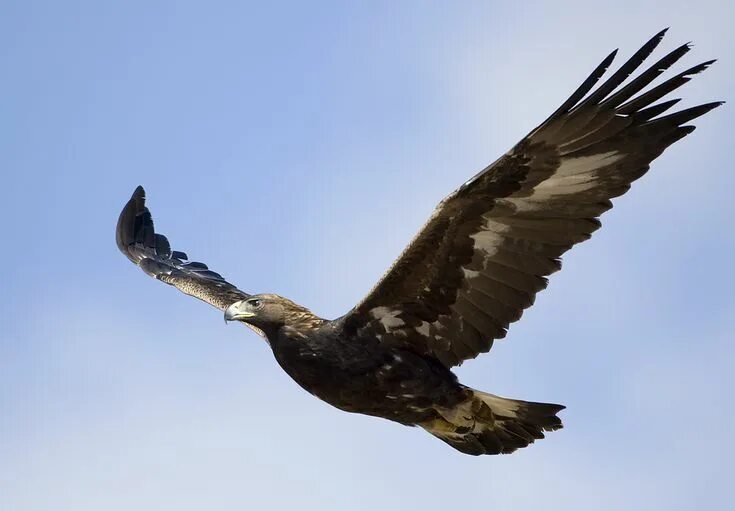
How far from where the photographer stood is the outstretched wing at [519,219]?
1037 cm

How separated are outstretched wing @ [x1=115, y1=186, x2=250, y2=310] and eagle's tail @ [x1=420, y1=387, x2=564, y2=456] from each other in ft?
12.9

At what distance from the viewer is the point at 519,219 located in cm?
1076

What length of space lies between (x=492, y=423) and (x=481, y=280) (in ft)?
4.60

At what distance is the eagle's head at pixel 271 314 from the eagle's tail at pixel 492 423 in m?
1.39

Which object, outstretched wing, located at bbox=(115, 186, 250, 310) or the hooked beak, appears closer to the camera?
the hooked beak

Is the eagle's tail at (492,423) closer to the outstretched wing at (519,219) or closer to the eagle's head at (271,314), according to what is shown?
the outstretched wing at (519,219)

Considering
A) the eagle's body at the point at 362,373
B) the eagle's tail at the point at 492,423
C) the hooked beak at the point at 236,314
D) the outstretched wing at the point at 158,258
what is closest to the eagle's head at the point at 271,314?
the hooked beak at the point at 236,314

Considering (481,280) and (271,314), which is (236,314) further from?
(481,280)

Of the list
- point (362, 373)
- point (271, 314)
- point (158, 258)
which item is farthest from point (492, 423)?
point (158, 258)

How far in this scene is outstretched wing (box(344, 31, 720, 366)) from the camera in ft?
Answer: 34.0

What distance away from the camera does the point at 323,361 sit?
10984 mm

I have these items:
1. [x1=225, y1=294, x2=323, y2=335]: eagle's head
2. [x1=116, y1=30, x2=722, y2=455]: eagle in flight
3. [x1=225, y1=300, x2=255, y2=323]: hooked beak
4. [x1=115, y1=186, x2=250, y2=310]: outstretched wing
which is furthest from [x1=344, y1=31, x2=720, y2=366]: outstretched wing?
[x1=115, y1=186, x2=250, y2=310]: outstretched wing

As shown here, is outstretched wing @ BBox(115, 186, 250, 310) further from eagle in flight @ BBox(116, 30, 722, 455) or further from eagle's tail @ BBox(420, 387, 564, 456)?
eagle's tail @ BBox(420, 387, 564, 456)

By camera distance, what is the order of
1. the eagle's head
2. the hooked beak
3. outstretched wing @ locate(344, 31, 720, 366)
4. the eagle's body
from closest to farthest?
outstretched wing @ locate(344, 31, 720, 366) → the eagle's body → the eagle's head → the hooked beak
